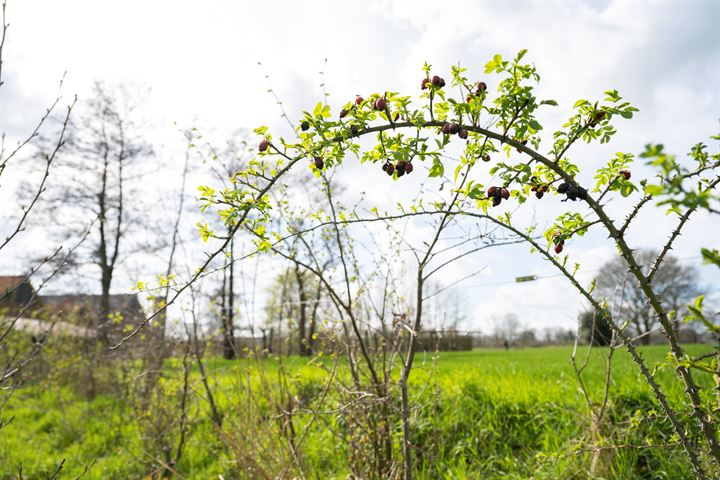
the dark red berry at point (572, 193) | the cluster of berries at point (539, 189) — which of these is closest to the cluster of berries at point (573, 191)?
the dark red berry at point (572, 193)

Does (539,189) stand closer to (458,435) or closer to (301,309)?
(458,435)

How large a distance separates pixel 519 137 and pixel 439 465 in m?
3.26

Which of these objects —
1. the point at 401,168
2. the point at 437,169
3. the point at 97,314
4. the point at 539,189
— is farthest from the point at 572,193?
the point at 97,314

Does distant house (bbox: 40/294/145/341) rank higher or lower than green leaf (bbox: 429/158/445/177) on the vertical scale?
lower

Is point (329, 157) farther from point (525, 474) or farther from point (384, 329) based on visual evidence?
point (525, 474)

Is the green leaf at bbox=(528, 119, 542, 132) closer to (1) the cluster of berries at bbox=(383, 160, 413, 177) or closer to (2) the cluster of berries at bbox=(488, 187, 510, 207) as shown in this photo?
(2) the cluster of berries at bbox=(488, 187, 510, 207)

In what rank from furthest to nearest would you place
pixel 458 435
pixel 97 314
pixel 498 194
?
pixel 97 314, pixel 458 435, pixel 498 194

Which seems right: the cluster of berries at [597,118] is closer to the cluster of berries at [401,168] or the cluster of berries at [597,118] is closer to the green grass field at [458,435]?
the cluster of berries at [401,168]

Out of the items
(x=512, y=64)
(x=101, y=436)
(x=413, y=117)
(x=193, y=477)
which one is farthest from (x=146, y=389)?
(x=512, y=64)

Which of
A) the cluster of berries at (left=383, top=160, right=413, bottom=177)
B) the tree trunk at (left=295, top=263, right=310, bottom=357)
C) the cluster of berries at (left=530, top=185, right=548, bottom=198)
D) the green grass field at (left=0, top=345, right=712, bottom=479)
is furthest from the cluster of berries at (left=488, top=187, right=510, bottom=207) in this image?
the tree trunk at (left=295, top=263, right=310, bottom=357)

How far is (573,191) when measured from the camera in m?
1.94

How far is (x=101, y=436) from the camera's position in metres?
7.05

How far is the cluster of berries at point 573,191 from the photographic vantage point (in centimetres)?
193

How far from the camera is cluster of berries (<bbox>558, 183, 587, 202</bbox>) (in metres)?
1.93
